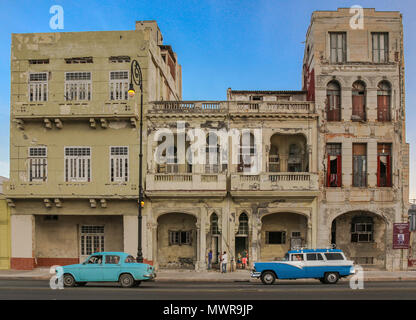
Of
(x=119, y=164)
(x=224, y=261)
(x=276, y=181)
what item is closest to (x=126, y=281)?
(x=224, y=261)

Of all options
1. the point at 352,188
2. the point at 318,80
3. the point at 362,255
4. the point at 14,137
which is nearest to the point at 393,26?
the point at 318,80

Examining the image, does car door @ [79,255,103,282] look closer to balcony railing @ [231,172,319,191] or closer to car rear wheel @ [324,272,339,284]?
balcony railing @ [231,172,319,191]

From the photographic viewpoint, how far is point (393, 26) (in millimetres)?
28172

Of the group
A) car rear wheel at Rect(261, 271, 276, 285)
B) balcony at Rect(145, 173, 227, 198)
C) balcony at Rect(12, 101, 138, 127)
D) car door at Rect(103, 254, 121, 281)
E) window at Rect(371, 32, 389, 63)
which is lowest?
car rear wheel at Rect(261, 271, 276, 285)

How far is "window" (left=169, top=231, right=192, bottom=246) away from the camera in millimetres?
28922

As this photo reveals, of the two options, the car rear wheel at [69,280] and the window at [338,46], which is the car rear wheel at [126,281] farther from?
the window at [338,46]

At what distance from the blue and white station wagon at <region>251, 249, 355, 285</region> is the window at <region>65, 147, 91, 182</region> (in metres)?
13.6

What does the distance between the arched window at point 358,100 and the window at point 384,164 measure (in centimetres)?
235

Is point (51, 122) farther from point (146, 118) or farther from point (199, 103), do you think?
A: point (199, 103)

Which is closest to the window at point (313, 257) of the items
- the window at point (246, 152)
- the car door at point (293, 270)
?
the car door at point (293, 270)

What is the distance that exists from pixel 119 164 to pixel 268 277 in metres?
12.6

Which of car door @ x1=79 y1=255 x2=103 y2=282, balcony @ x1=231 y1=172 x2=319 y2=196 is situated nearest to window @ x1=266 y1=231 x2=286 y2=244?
balcony @ x1=231 y1=172 x2=319 y2=196

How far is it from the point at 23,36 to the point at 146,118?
33.1ft

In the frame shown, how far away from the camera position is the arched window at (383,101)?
93.0 feet
